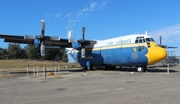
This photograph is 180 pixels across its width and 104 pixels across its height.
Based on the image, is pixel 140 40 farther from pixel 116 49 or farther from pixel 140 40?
pixel 116 49

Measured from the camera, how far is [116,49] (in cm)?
2634

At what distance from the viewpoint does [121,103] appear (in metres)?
7.39

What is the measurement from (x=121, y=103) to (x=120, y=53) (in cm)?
1844

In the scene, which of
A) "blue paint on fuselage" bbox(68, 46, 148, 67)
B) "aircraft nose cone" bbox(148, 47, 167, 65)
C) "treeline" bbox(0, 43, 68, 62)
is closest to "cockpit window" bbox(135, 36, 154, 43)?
"blue paint on fuselage" bbox(68, 46, 148, 67)

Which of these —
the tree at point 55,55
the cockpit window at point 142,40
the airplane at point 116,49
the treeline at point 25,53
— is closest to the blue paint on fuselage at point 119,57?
the airplane at point 116,49

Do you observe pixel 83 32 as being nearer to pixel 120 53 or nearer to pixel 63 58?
pixel 120 53

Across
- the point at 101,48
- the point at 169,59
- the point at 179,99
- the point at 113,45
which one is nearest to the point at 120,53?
the point at 113,45

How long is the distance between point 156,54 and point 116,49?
591 centimetres

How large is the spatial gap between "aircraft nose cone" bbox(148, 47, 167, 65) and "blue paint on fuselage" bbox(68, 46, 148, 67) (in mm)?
550

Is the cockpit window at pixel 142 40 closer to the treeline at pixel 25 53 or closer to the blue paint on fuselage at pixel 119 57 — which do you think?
the blue paint on fuselage at pixel 119 57

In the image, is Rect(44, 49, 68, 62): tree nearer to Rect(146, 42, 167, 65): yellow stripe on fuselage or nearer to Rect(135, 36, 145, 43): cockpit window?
Rect(135, 36, 145, 43): cockpit window

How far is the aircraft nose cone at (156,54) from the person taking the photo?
70.8 ft

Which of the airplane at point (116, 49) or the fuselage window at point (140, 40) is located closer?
the airplane at point (116, 49)

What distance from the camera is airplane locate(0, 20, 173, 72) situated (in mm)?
22500
